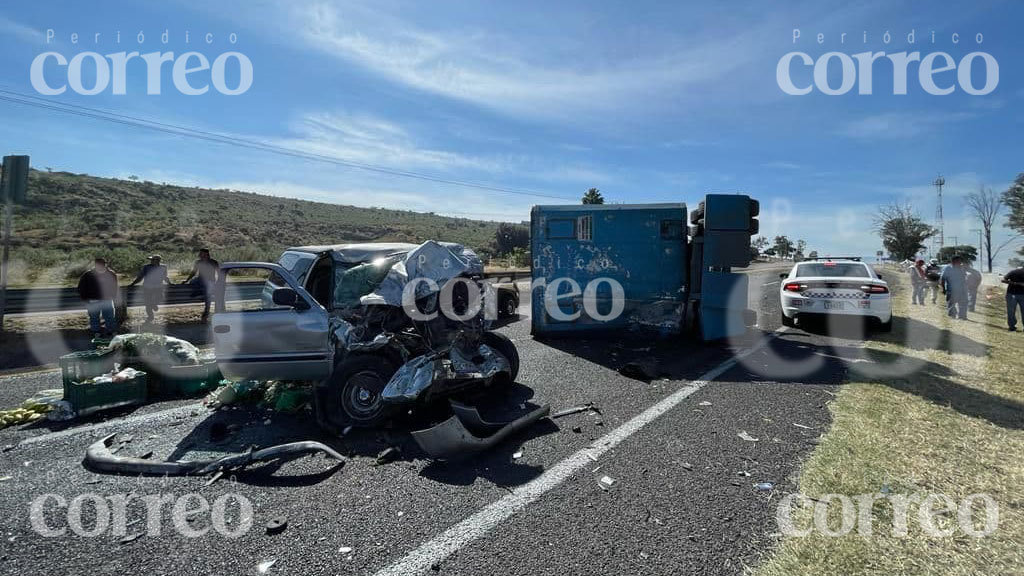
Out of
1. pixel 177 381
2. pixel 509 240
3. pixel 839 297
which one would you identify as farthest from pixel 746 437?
pixel 509 240

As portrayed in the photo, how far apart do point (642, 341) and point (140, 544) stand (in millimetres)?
7780

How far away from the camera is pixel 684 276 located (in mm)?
8938

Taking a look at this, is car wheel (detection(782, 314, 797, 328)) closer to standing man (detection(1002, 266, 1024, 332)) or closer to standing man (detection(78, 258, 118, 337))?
standing man (detection(1002, 266, 1024, 332))

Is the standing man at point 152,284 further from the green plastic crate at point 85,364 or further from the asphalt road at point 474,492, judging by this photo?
the asphalt road at point 474,492

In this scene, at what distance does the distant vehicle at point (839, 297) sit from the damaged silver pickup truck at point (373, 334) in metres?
6.76

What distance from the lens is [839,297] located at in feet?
30.9

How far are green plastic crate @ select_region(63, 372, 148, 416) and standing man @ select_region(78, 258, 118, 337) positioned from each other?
16.0 ft

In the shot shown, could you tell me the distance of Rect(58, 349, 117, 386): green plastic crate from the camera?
17.8 ft

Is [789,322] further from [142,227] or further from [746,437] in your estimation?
[142,227]

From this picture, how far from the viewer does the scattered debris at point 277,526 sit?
2992 millimetres

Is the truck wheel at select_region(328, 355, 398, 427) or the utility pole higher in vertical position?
the utility pole

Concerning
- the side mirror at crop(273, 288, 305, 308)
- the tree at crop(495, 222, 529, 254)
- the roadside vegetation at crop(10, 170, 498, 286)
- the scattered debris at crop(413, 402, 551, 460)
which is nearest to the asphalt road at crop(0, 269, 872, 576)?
the scattered debris at crop(413, 402, 551, 460)

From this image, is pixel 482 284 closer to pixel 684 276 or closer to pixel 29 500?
pixel 29 500

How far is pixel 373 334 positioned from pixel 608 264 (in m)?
5.30
